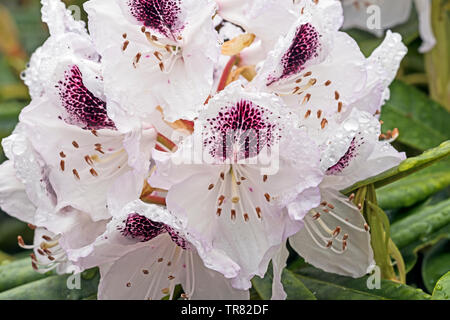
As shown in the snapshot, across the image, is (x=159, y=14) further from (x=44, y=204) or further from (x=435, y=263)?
(x=435, y=263)

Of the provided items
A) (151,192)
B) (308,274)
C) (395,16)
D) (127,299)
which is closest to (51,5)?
(151,192)

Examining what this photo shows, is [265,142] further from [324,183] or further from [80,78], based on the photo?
[80,78]

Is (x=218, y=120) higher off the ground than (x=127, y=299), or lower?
higher

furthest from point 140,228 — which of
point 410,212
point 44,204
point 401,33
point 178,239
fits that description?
point 401,33

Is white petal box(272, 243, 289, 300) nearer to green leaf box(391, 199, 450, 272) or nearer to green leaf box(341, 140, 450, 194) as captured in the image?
green leaf box(341, 140, 450, 194)

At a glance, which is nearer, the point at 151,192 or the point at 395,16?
the point at 151,192

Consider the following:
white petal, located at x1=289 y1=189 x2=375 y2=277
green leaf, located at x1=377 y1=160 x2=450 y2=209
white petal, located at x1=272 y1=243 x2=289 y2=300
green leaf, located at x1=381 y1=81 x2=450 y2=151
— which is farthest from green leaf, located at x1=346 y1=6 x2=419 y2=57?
white petal, located at x1=272 y1=243 x2=289 y2=300
